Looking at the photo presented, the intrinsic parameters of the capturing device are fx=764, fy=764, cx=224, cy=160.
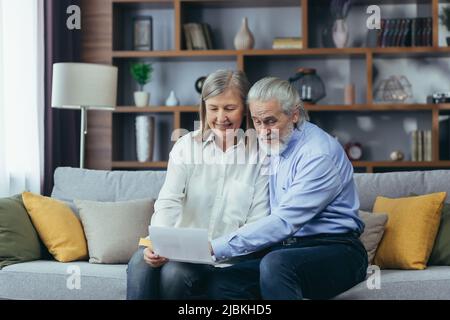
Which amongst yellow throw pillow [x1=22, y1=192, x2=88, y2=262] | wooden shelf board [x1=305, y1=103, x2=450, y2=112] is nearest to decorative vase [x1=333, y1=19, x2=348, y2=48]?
wooden shelf board [x1=305, y1=103, x2=450, y2=112]

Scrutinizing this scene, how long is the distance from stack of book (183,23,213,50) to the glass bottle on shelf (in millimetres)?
591

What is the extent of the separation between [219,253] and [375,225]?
89cm

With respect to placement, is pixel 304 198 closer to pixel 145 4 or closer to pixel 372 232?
pixel 372 232

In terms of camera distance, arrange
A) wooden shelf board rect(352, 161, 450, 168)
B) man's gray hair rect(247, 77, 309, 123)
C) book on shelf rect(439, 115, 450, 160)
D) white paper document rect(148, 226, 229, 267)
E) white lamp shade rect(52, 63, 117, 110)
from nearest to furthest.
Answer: white paper document rect(148, 226, 229, 267)
man's gray hair rect(247, 77, 309, 123)
white lamp shade rect(52, 63, 117, 110)
wooden shelf board rect(352, 161, 450, 168)
book on shelf rect(439, 115, 450, 160)

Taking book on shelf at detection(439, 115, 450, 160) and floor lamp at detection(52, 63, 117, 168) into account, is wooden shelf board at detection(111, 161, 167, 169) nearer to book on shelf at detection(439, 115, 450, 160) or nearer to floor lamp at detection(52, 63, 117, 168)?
floor lamp at detection(52, 63, 117, 168)

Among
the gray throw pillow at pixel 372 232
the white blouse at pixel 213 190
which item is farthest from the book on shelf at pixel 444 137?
the white blouse at pixel 213 190

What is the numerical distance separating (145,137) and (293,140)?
2.54 m

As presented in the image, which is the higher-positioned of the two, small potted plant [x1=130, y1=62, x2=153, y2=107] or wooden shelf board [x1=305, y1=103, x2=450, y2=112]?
small potted plant [x1=130, y1=62, x2=153, y2=107]

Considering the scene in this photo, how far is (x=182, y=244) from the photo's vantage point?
220 cm

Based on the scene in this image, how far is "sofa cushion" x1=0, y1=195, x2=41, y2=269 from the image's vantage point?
3.06 meters

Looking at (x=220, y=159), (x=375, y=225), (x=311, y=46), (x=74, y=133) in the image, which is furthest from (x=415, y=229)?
(x=74, y=133)

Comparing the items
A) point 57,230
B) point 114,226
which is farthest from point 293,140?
point 57,230

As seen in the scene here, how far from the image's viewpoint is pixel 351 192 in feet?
8.12

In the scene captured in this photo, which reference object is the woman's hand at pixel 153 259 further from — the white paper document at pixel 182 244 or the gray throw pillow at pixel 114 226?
the gray throw pillow at pixel 114 226
